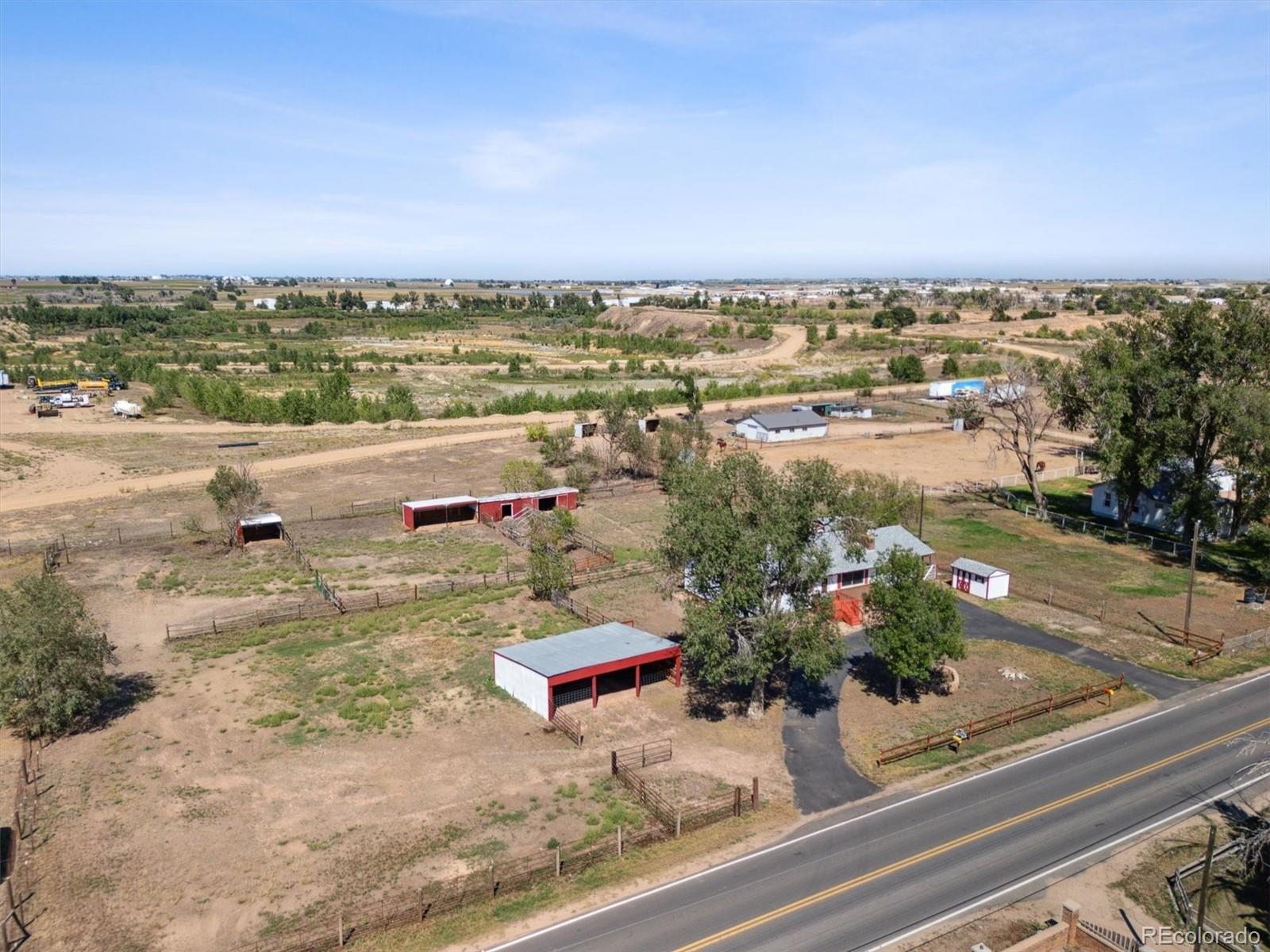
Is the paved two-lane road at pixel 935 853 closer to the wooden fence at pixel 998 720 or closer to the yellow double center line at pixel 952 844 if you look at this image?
the yellow double center line at pixel 952 844

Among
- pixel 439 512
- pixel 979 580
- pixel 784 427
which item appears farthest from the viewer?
pixel 784 427

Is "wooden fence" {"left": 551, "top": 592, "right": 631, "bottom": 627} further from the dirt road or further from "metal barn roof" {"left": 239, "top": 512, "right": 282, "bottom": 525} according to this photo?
the dirt road

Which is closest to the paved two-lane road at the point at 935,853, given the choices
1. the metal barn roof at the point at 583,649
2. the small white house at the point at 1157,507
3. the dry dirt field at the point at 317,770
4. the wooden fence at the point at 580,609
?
the dry dirt field at the point at 317,770

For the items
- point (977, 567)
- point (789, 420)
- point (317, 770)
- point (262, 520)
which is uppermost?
point (789, 420)

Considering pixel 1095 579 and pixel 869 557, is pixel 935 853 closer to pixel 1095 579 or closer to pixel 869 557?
pixel 869 557

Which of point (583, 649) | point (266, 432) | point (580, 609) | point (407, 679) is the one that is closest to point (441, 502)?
point (580, 609)

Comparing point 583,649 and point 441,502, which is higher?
point 441,502
